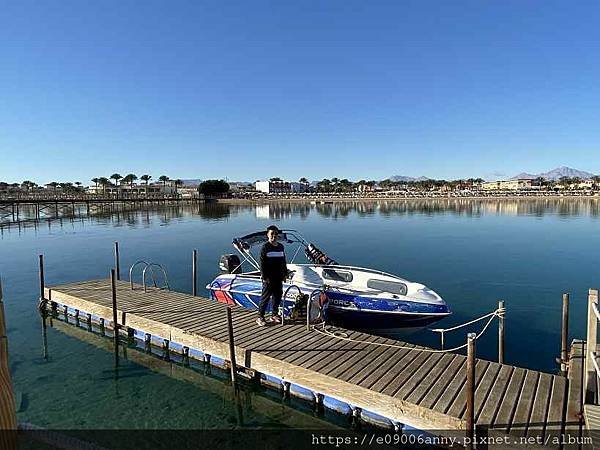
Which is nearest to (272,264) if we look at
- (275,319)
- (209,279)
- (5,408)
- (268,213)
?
(275,319)

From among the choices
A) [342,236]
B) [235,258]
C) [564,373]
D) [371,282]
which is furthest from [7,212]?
[564,373]

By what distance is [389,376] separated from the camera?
7.52 meters

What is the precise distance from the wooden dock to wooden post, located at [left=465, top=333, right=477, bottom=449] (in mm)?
209

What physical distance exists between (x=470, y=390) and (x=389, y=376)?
1.94m

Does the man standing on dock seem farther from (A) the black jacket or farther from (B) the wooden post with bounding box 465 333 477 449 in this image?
(B) the wooden post with bounding box 465 333 477 449

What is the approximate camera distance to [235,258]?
52.2 ft

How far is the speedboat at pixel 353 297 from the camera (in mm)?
11641

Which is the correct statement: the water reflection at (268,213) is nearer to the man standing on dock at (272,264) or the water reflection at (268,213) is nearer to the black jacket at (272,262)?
the man standing on dock at (272,264)

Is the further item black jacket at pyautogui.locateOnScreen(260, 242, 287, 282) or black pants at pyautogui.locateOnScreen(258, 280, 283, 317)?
black pants at pyautogui.locateOnScreen(258, 280, 283, 317)

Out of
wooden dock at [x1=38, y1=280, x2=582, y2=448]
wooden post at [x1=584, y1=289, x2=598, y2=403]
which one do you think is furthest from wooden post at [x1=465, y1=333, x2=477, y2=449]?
wooden post at [x1=584, y1=289, x2=598, y2=403]

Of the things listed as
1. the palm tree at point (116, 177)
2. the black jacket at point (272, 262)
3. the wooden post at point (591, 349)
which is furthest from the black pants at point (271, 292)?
the palm tree at point (116, 177)

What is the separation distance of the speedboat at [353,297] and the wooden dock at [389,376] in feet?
4.76

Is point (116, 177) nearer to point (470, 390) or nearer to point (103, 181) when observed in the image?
point (103, 181)

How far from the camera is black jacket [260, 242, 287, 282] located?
9.84m
